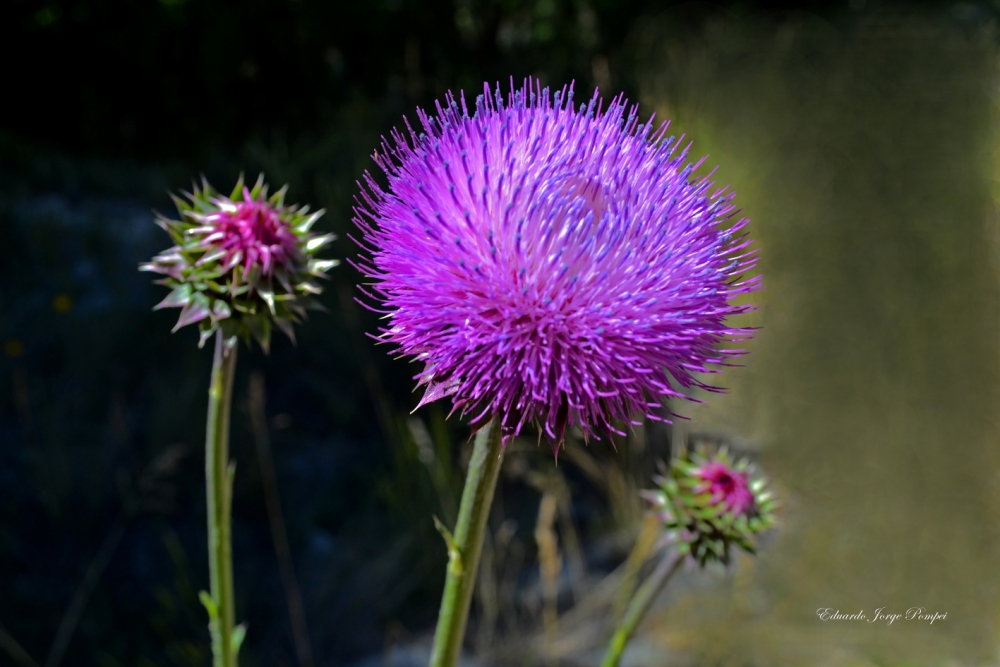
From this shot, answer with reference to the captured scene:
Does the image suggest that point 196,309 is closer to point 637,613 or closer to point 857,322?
point 637,613

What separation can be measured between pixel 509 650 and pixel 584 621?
1.36 feet

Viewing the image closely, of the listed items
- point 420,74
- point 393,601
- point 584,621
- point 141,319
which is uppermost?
point 420,74

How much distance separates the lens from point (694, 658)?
348 cm

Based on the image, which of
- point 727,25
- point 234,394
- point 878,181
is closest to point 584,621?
point 234,394

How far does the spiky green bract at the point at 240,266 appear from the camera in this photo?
143 centimetres

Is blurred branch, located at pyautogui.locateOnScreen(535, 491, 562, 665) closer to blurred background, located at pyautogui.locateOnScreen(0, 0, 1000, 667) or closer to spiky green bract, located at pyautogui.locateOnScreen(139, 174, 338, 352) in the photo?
blurred background, located at pyautogui.locateOnScreen(0, 0, 1000, 667)

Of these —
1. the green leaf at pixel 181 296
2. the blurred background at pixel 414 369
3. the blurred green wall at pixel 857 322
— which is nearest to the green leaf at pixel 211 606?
the green leaf at pixel 181 296

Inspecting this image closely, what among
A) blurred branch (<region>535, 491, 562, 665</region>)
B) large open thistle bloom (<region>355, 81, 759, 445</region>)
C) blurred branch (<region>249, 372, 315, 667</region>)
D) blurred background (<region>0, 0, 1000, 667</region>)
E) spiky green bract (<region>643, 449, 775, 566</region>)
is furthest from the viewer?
blurred background (<region>0, 0, 1000, 667</region>)

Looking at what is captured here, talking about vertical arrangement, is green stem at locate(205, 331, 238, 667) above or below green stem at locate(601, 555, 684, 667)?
above

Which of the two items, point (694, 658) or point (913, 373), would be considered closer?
point (694, 658)

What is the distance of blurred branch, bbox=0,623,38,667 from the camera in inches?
109

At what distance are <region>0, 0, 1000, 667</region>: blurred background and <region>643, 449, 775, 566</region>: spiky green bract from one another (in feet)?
2.32

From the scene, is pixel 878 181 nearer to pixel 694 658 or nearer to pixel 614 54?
pixel 614 54

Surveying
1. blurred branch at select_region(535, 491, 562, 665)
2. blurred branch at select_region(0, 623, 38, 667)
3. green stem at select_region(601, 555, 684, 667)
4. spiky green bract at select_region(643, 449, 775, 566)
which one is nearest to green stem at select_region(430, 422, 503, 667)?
green stem at select_region(601, 555, 684, 667)
